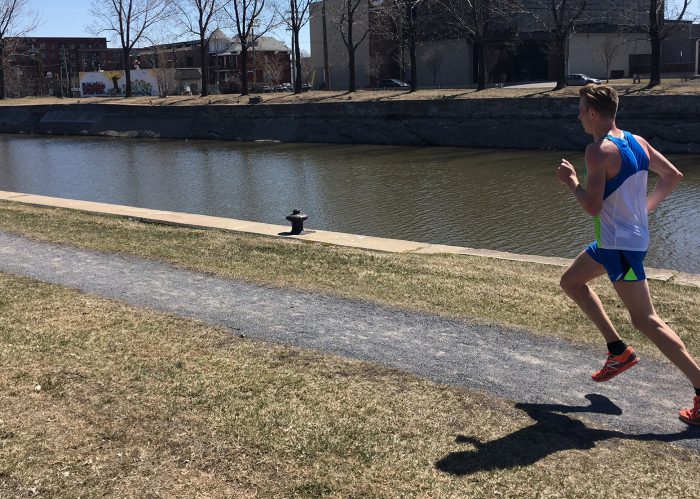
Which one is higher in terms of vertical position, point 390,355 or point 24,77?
point 24,77

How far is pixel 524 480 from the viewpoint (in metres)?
3.77

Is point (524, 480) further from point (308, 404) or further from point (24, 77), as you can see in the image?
point (24, 77)

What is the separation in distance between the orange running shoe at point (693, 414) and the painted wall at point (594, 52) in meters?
62.9

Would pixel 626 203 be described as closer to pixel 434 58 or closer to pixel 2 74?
pixel 434 58

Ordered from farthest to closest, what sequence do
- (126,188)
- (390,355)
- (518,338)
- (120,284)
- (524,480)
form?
1. (126,188)
2. (120,284)
3. (518,338)
4. (390,355)
5. (524,480)

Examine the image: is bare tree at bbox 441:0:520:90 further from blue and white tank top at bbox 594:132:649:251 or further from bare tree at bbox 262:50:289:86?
blue and white tank top at bbox 594:132:649:251

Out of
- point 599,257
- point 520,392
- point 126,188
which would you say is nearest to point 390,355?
point 520,392

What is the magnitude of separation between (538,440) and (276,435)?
147 centimetres

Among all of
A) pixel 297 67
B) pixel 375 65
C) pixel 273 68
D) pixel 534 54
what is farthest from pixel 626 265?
pixel 273 68

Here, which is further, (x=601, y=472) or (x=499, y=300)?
(x=499, y=300)

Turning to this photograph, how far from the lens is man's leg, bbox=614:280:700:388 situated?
4426 mm

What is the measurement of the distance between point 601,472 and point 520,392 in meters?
1.10

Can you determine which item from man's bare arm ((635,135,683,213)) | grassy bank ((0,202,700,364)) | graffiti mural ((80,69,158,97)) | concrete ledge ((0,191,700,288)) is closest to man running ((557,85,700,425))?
man's bare arm ((635,135,683,213))

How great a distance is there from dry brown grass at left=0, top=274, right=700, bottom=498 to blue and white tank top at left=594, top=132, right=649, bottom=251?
1115 millimetres
